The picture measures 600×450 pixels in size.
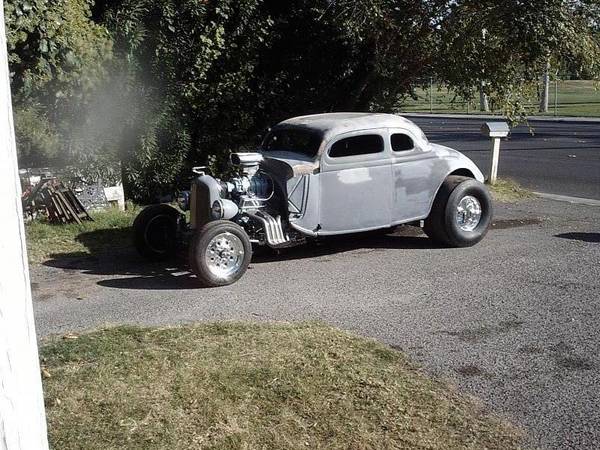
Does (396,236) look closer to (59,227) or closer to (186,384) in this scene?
(59,227)

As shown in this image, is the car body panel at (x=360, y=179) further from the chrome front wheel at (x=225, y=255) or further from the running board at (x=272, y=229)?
the chrome front wheel at (x=225, y=255)

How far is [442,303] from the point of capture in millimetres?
6891

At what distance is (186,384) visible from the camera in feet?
16.0

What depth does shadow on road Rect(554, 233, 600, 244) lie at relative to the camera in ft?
31.3

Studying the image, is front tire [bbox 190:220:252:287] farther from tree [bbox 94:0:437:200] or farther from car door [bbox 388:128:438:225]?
tree [bbox 94:0:437:200]

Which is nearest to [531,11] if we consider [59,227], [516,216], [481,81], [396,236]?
[481,81]

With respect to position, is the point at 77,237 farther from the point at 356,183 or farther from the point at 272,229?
the point at 356,183

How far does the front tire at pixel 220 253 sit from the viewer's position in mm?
7359

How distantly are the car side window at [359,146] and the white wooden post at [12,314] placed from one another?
7.15m

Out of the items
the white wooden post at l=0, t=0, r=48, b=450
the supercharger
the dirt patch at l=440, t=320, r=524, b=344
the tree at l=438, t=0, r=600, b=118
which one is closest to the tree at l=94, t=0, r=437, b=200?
the tree at l=438, t=0, r=600, b=118

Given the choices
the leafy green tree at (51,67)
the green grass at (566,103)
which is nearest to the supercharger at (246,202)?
the leafy green tree at (51,67)

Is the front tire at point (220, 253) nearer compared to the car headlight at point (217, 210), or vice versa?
the front tire at point (220, 253)

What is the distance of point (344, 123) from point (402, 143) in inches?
30.4

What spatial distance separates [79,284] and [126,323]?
171cm
